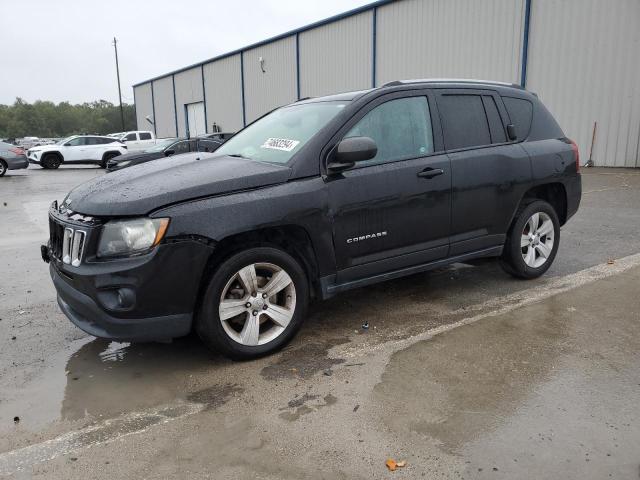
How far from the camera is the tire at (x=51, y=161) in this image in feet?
78.7

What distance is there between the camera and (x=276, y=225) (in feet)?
11.2

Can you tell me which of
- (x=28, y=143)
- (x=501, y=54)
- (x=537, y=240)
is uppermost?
(x=501, y=54)

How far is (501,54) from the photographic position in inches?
659

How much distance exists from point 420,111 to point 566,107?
13449 mm

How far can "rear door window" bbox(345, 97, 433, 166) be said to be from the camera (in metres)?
3.95

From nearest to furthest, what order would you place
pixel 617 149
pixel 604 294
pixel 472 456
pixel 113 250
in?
pixel 472 456 → pixel 113 250 → pixel 604 294 → pixel 617 149

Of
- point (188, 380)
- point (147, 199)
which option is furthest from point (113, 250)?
point (188, 380)

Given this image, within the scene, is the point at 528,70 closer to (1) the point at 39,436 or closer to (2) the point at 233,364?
(2) the point at 233,364

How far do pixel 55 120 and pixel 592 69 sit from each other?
124533 millimetres

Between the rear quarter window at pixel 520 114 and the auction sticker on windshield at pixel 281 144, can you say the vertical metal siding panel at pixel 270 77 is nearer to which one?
the rear quarter window at pixel 520 114

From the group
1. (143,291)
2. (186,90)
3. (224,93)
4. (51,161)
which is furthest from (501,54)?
(186,90)

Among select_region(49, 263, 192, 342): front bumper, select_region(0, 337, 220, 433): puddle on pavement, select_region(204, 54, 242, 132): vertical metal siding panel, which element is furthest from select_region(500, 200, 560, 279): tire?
select_region(204, 54, 242, 132): vertical metal siding panel

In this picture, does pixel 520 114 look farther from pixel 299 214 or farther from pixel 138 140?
pixel 138 140

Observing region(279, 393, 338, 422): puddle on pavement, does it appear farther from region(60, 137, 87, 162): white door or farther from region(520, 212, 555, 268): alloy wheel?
region(60, 137, 87, 162): white door
